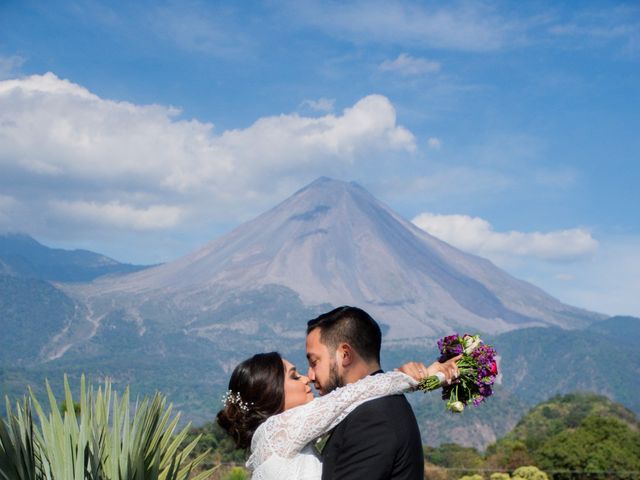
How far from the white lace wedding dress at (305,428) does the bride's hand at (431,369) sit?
0.35 feet

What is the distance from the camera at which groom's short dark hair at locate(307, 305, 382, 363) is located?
2992 millimetres

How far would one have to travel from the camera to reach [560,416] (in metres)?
78.6

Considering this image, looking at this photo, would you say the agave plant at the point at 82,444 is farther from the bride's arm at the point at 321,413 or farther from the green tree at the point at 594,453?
the green tree at the point at 594,453

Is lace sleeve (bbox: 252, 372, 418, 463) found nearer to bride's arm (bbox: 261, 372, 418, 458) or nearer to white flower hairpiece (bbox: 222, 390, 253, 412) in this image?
bride's arm (bbox: 261, 372, 418, 458)

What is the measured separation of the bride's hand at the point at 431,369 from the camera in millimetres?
3275

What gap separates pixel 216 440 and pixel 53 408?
1781 inches

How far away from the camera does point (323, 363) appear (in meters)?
3.03

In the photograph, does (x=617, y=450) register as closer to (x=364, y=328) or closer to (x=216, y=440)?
(x=216, y=440)

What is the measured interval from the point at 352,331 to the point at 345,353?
81mm

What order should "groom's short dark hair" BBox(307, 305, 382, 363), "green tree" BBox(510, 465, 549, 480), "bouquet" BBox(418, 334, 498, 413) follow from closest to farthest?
"groom's short dark hair" BBox(307, 305, 382, 363), "bouquet" BBox(418, 334, 498, 413), "green tree" BBox(510, 465, 549, 480)

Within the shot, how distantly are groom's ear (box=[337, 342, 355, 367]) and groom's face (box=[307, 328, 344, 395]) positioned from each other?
0.02 metres

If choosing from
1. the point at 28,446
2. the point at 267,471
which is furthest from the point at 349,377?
the point at 28,446


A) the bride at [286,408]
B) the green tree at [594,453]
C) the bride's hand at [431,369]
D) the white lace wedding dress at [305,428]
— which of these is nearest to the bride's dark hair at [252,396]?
the bride at [286,408]

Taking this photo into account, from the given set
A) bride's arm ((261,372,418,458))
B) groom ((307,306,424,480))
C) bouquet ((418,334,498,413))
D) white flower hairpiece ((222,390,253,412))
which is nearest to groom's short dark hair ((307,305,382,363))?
groom ((307,306,424,480))
